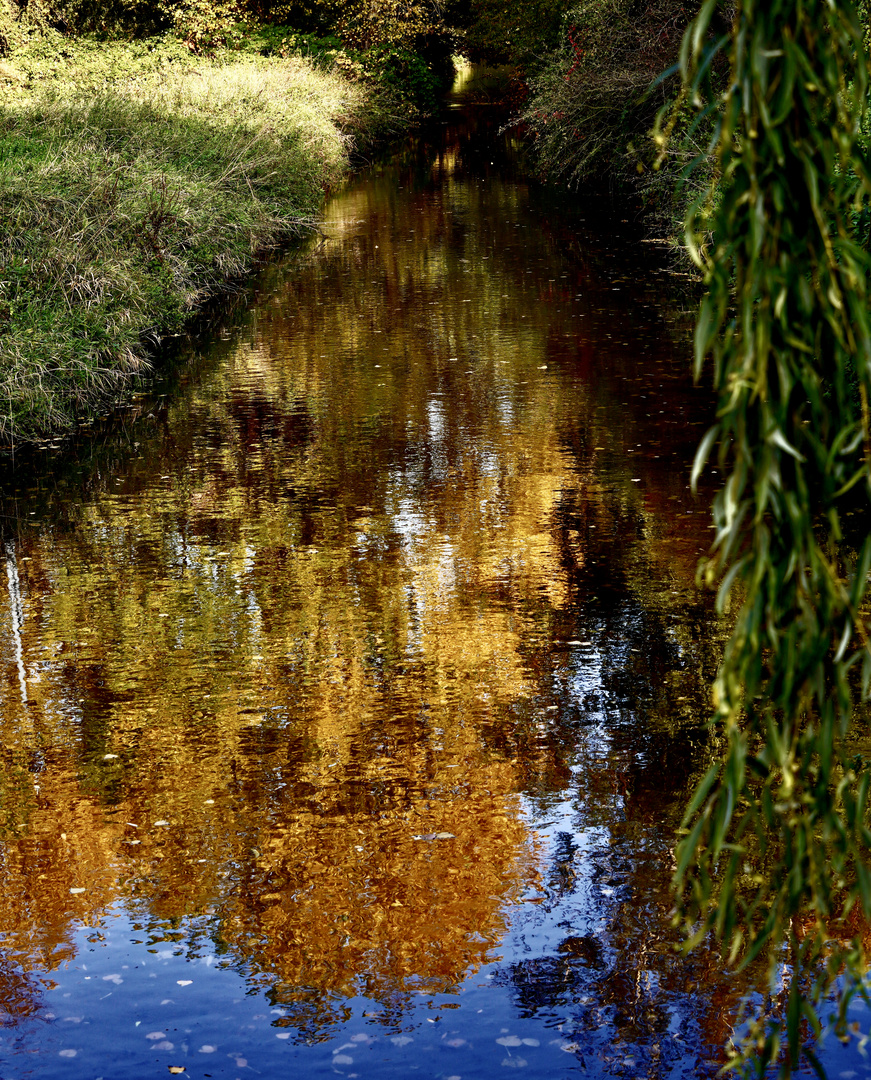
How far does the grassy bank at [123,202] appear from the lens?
1232cm

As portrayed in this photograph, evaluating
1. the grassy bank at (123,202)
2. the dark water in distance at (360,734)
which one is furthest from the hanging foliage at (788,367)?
the grassy bank at (123,202)

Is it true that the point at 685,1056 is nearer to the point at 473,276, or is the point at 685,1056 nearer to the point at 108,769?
the point at 108,769

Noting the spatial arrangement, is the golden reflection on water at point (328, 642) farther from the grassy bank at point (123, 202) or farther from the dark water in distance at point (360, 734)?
the grassy bank at point (123, 202)

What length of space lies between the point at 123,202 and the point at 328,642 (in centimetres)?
967

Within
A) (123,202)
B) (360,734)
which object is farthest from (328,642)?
→ (123,202)

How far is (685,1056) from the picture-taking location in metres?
4.05

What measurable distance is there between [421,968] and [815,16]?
364cm

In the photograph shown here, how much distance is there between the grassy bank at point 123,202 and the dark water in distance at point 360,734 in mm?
905

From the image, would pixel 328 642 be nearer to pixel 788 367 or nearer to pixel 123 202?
pixel 788 367

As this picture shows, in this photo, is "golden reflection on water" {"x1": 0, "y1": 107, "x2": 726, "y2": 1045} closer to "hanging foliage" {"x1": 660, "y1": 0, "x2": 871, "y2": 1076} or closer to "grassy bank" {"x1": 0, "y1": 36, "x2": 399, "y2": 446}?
"grassy bank" {"x1": 0, "y1": 36, "x2": 399, "y2": 446}

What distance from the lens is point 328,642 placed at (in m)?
7.30

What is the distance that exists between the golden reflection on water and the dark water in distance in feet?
0.08

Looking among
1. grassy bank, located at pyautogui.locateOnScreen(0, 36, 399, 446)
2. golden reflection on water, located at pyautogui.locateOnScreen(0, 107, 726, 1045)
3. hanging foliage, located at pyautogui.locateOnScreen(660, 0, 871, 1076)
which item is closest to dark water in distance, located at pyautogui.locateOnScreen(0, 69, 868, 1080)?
golden reflection on water, located at pyautogui.locateOnScreen(0, 107, 726, 1045)

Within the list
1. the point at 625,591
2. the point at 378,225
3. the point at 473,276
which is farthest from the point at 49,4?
the point at 625,591
